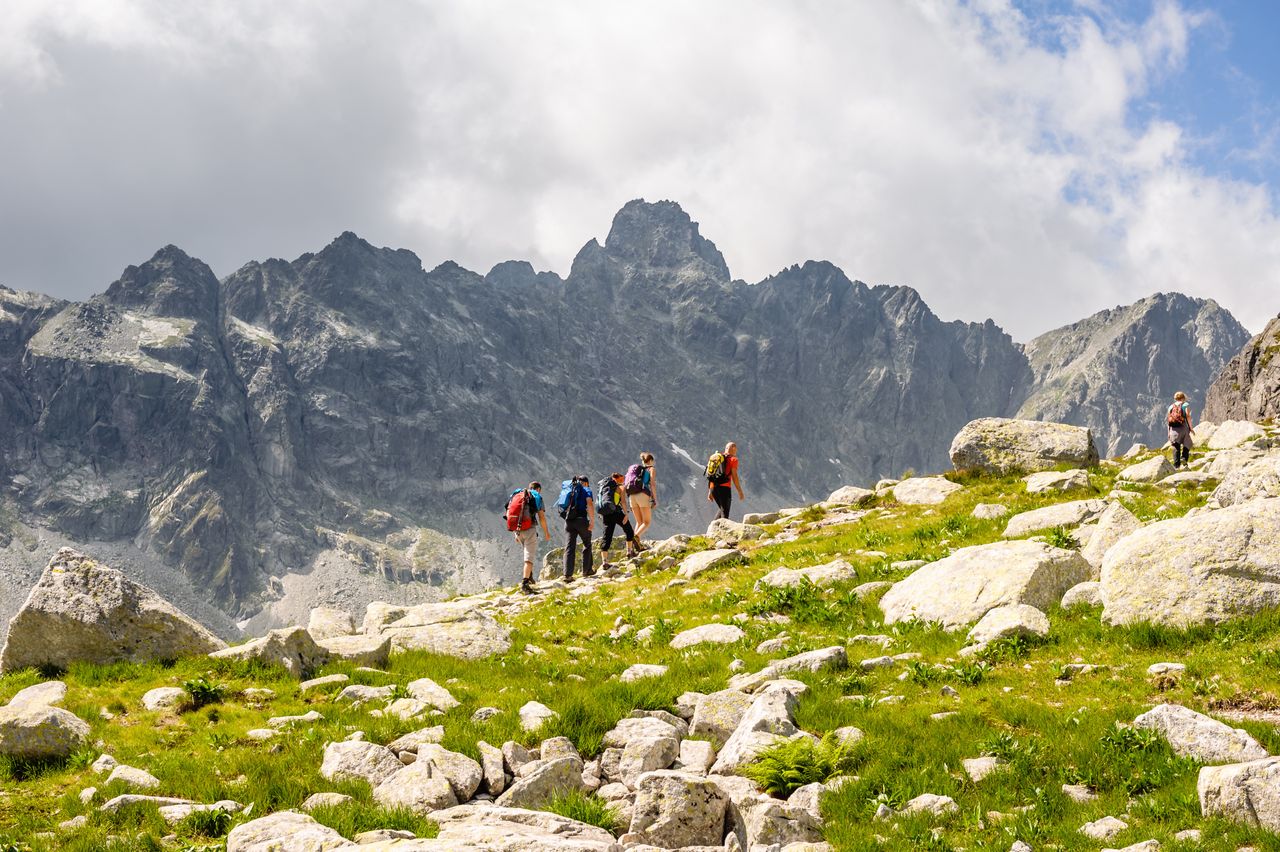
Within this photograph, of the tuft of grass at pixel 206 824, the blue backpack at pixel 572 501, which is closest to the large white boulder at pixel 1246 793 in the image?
the tuft of grass at pixel 206 824

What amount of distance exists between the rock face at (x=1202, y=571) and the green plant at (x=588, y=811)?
337 inches

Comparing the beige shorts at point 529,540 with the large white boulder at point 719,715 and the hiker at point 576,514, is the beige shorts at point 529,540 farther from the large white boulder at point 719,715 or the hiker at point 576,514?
the large white boulder at point 719,715

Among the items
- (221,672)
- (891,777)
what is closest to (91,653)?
(221,672)

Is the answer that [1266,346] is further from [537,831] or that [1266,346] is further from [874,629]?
[537,831]

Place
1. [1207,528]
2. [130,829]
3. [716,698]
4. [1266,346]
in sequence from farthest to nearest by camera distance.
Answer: [1266,346] → [1207,528] → [716,698] → [130,829]

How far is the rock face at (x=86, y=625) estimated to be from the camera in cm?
1466

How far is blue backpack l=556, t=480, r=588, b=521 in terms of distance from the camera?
27.9m

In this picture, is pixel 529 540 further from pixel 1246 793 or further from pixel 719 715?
pixel 1246 793

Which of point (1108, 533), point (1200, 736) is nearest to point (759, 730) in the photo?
point (1200, 736)

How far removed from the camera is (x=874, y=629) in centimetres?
1475

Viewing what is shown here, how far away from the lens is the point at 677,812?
7.79 metres

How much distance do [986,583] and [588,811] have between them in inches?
357

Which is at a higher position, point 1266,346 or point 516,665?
point 1266,346

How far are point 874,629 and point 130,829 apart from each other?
37.6ft
